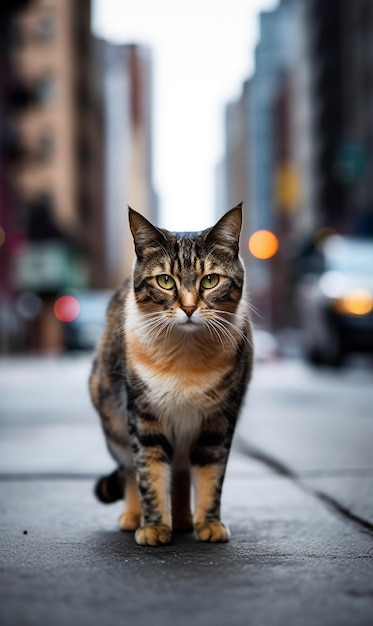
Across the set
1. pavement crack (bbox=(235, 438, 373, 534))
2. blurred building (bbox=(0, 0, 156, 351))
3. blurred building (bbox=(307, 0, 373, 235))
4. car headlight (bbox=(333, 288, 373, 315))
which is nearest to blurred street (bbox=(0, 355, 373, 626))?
pavement crack (bbox=(235, 438, 373, 534))

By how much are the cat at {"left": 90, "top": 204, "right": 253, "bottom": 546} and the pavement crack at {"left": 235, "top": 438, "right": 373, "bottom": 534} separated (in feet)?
1.73

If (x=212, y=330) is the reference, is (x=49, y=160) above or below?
above

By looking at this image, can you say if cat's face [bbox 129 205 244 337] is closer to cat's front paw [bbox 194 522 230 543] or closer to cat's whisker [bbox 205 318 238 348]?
cat's whisker [bbox 205 318 238 348]

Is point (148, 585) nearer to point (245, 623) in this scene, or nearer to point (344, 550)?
point (245, 623)

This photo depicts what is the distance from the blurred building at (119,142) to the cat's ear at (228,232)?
76463mm

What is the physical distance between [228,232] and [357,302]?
10.0 metres

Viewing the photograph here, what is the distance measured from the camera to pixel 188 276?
3.06 meters

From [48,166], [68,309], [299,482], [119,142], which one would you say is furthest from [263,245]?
[119,142]

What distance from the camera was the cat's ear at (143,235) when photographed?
3172 mm

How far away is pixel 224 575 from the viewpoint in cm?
248

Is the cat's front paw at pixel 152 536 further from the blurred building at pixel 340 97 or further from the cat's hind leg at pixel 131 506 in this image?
the blurred building at pixel 340 97

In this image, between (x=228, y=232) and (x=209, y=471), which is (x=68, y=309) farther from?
(x=209, y=471)

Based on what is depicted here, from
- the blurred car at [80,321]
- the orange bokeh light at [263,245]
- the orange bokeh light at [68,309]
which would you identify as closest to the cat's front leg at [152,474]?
the orange bokeh light at [263,245]

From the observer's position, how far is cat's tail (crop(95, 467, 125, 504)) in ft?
11.5
